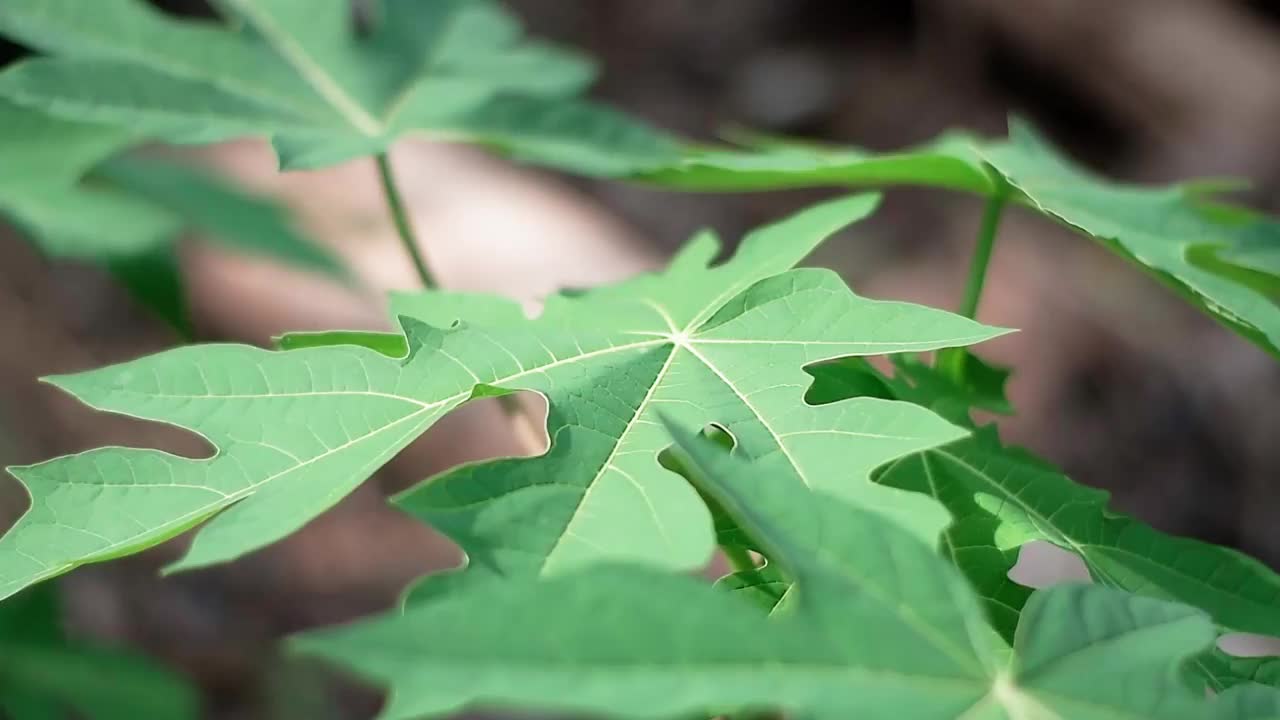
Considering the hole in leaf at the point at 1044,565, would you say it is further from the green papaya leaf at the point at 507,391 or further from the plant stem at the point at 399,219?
the green papaya leaf at the point at 507,391

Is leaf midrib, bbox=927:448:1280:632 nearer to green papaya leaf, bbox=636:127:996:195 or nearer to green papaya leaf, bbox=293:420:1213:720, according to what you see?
green papaya leaf, bbox=293:420:1213:720

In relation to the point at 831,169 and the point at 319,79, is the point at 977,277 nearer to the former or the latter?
the point at 831,169

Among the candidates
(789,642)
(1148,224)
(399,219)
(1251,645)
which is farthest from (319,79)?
(1251,645)

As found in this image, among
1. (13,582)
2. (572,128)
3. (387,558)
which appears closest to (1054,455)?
(387,558)

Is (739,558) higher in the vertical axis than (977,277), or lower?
lower

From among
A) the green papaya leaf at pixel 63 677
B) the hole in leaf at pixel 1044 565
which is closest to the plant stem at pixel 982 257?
the green papaya leaf at pixel 63 677

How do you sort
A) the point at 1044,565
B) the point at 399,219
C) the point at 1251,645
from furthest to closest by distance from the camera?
the point at 1044,565 < the point at 1251,645 < the point at 399,219

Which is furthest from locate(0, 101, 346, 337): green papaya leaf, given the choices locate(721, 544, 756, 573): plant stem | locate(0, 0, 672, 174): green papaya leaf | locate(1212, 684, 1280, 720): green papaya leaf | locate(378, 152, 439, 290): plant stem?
locate(1212, 684, 1280, 720): green papaya leaf
